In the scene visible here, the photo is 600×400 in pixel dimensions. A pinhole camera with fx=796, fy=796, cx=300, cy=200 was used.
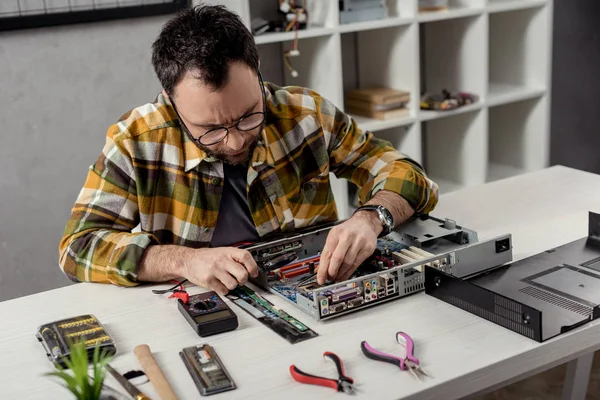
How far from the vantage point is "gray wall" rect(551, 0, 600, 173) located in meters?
3.86

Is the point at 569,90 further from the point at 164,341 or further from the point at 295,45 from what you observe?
the point at 164,341

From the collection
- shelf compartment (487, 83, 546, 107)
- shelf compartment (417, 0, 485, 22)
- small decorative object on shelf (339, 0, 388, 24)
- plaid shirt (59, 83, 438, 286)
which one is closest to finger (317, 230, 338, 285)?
plaid shirt (59, 83, 438, 286)

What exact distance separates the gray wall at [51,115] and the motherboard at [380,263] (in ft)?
4.56

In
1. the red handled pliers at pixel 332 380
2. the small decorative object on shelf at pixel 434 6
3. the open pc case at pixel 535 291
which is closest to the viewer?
the red handled pliers at pixel 332 380

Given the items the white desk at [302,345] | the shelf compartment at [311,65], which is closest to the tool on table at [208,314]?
the white desk at [302,345]

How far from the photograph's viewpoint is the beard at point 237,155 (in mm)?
1672

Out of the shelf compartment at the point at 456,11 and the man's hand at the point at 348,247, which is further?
the shelf compartment at the point at 456,11

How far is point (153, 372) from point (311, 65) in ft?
6.50

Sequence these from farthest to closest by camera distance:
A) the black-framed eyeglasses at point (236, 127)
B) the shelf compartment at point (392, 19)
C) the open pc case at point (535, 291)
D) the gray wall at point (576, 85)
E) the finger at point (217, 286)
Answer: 1. the gray wall at point (576, 85)
2. the shelf compartment at point (392, 19)
3. the black-framed eyeglasses at point (236, 127)
4. the finger at point (217, 286)
5. the open pc case at point (535, 291)

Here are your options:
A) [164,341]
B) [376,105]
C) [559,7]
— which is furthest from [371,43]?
[164,341]

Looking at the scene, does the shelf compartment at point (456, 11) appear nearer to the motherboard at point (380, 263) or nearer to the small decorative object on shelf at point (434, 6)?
the small decorative object on shelf at point (434, 6)

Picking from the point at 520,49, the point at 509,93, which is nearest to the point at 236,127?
the point at 509,93

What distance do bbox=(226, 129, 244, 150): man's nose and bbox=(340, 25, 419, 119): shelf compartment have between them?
1439 mm

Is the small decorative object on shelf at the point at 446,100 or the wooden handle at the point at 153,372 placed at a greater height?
the small decorative object on shelf at the point at 446,100
